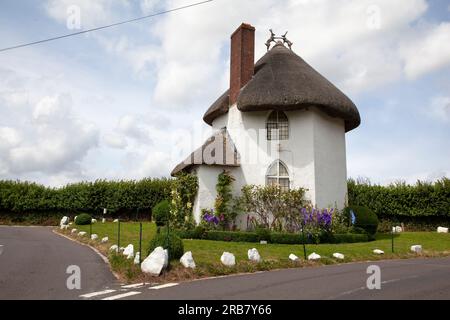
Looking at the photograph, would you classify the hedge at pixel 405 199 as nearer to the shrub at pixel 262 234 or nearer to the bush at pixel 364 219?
the bush at pixel 364 219

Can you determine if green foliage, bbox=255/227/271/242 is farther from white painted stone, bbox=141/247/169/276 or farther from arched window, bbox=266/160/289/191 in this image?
white painted stone, bbox=141/247/169/276

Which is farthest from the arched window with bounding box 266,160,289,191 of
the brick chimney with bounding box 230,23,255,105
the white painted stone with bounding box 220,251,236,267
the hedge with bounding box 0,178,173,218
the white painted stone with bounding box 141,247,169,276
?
the hedge with bounding box 0,178,173,218

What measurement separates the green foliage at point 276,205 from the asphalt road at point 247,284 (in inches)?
266

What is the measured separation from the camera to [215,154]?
18484 millimetres

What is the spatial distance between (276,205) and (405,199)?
13.0 meters

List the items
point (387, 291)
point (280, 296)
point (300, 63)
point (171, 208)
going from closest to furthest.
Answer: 1. point (280, 296)
2. point (387, 291)
3. point (171, 208)
4. point (300, 63)

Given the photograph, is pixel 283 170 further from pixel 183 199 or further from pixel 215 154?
pixel 183 199

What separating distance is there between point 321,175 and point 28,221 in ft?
83.3

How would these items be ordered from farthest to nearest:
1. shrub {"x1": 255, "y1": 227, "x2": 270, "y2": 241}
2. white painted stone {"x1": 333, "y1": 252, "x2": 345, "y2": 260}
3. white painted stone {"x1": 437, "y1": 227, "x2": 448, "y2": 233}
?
white painted stone {"x1": 437, "y1": 227, "x2": 448, "y2": 233}
shrub {"x1": 255, "y1": 227, "x2": 270, "y2": 241}
white painted stone {"x1": 333, "y1": 252, "x2": 345, "y2": 260}

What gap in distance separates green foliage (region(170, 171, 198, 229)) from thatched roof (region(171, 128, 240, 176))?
0.72 meters

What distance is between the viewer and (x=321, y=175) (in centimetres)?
1844

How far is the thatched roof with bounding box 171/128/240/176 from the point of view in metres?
18.0

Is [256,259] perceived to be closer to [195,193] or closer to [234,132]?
[195,193]

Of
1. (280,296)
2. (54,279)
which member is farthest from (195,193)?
(280,296)
